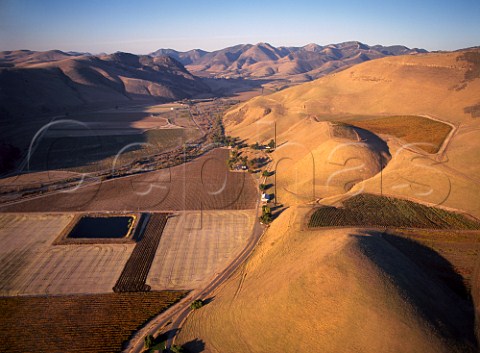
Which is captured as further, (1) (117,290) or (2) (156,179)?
(2) (156,179)

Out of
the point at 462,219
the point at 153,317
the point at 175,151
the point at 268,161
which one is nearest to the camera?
the point at 153,317

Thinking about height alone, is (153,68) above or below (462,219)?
above

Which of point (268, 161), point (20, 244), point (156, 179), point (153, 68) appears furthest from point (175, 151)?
point (153, 68)

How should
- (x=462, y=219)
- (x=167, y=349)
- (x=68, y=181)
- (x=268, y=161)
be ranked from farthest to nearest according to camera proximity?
(x=268, y=161) → (x=68, y=181) → (x=462, y=219) → (x=167, y=349)

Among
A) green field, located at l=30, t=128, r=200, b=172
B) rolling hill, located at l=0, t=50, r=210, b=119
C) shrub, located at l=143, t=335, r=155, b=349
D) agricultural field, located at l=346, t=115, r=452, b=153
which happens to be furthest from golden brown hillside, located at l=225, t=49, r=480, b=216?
rolling hill, located at l=0, t=50, r=210, b=119

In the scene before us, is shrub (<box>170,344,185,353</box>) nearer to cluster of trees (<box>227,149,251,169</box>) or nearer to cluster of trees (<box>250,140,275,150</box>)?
cluster of trees (<box>227,149,251,169</box>)

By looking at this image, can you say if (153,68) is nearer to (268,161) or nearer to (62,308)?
(268,161)
